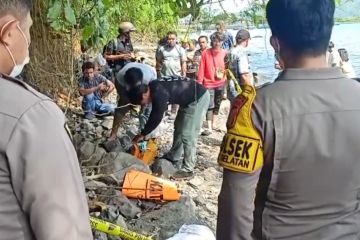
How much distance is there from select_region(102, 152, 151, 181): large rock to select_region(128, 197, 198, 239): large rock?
2.94 ft

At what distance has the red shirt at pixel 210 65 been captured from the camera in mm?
9695

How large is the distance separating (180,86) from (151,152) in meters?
1.30

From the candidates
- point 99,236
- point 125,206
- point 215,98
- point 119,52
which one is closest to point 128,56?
point 119,52

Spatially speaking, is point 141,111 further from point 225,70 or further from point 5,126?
point 5,126

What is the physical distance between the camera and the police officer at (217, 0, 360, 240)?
1.80 m

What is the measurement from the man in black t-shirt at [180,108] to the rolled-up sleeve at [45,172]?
472cm

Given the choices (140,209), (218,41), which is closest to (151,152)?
(140,209)

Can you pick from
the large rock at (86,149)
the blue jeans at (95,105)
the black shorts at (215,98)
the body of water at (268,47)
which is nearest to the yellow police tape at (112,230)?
the body of water at (268,47)

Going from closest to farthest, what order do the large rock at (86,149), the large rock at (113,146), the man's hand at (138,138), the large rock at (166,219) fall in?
the large rock at (166,219) < the large rock at (86,149) < the man's hand at (138,138) < the large rock at (113,146)

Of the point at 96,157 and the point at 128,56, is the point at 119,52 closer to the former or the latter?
the point at 128,56

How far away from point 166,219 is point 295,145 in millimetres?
3680

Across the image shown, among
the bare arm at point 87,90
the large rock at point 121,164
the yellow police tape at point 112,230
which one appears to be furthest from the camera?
the bare arm at point 87,90

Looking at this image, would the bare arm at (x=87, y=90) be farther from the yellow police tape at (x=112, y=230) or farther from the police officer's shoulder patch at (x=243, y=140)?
the police officer's shoulder patch at (x=243, y=140)

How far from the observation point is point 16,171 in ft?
4.64
